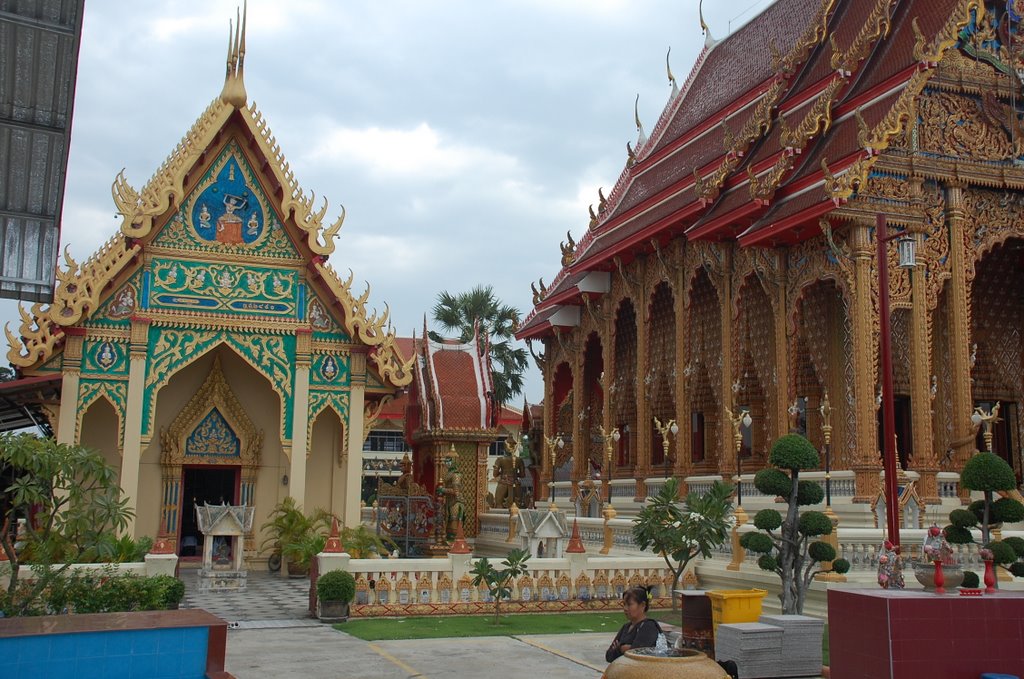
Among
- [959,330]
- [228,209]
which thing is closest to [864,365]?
[959,330]

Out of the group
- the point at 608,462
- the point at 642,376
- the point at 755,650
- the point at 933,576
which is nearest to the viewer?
the point at 933,576

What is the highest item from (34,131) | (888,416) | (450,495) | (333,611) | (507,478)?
(34,131)

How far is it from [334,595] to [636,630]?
5.93m

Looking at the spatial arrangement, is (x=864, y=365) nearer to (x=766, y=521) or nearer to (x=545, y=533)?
(x=766, y=521)

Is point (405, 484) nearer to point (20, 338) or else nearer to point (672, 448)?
point (672, 448)

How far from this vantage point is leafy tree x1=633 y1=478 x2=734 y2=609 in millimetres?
10977

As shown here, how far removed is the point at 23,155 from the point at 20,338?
10.1 meters

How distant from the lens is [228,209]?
58.2ft

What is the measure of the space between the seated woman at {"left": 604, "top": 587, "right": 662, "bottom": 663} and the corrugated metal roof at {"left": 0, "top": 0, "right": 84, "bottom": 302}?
4.27 meters

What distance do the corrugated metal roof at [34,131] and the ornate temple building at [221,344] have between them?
382 inches

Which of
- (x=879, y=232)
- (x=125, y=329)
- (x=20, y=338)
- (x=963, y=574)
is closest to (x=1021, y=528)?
(x=879, y=232)

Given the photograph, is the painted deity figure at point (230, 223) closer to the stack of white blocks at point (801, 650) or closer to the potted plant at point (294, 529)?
the potted plant at point (294, 529)

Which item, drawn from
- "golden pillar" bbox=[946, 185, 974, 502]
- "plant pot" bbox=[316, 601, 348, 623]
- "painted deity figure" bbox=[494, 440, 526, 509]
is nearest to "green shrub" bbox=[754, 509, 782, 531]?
"plant pot" bbox=[316, 601, 348, 623]

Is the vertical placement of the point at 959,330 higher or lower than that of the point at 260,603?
higher
